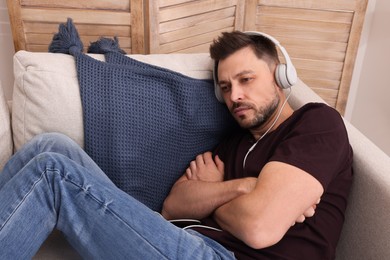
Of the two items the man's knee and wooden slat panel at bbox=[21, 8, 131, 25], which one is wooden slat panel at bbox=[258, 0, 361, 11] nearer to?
wooden slat panel at bbox=[21, 8, 131, 25]

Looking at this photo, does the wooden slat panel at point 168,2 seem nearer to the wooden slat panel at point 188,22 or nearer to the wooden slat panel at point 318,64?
the wooden slat panel at point 188,22

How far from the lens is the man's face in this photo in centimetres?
121

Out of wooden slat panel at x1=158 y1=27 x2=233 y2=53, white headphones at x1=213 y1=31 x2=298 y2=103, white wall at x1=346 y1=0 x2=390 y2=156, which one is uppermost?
white headphones at x1=213 y1=31 x2=298 y2=103

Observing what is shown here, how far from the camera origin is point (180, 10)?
5.95 feet

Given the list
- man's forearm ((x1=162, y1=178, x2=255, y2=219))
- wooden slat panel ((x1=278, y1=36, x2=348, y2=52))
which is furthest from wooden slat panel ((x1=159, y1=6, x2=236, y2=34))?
man's forearm ((x1=162, y1=178, x2=255, y2=219))

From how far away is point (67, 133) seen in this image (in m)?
1.19

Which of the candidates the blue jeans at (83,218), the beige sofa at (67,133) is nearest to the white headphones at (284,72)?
the beige sofa at (67,133)

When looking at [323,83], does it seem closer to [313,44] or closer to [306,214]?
[313,44]

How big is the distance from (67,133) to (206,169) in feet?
1.37

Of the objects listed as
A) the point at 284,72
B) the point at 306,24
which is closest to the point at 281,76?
the point at 284,72

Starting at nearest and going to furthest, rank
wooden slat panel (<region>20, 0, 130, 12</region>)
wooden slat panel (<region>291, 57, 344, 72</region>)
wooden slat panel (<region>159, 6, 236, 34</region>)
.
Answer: wooden slat panel (<region>20, 0, 130, 12</region>)
wooden slat panel (<region>159, 6, 236, 34</region>)
wooden slat panel (<region>291, 57, 344, 72</region>)

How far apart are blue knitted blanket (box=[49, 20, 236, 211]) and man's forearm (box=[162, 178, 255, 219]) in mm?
75

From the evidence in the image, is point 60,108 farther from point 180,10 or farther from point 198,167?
point 180,10

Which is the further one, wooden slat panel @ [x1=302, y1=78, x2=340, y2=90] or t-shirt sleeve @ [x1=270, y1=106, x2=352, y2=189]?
wooden slat panel @ [x1=302, y1=78, x2=340, y2=90]
